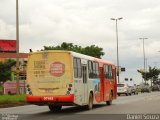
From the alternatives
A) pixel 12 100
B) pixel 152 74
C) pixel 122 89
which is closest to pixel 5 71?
pixel 122 89

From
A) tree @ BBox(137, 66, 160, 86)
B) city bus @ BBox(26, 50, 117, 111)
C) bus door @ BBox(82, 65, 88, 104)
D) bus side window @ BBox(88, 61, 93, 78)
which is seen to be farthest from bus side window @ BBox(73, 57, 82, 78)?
tree @ BBox(137, 66, 160, 86)

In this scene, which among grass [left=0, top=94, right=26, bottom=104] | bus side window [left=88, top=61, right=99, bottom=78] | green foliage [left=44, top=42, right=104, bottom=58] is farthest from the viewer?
green foliage [left=44, top=42, right=104, bottom=58]

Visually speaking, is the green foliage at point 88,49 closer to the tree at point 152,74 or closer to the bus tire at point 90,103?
the tree at point 152,74

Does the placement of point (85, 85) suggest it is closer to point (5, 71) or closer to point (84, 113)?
point (84, 113)

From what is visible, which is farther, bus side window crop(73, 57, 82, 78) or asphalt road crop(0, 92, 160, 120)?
bus side window crop(73, 57, 82, 78)

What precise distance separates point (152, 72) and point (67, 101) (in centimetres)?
11788

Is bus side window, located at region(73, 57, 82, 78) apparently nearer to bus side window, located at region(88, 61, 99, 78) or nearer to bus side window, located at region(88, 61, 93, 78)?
bus side window, located at region(88, 61, 93, 78)

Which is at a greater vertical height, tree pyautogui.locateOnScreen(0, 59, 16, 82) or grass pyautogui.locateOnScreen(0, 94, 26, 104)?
tree pyautogui.locateOnScreen(0, 59, 16, 82)

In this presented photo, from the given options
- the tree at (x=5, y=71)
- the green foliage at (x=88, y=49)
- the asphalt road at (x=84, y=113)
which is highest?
the green foliage at (x=88, y=49)

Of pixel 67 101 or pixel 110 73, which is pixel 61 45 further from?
pixel 67 101

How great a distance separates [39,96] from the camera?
24.8 m

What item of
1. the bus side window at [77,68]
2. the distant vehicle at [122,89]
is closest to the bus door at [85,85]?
the bus side window at [77,68]

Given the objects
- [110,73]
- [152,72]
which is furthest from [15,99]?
[152,72]

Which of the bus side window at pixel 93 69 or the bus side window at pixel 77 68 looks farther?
the bus side window at pixel 93 69
